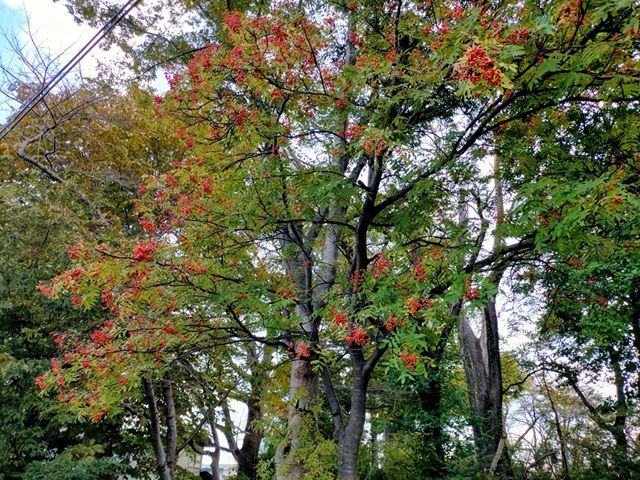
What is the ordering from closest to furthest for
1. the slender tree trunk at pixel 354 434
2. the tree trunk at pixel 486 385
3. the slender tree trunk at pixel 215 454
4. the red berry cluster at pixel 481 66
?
the red berry cluster at pixel 481 66 → the slender tree trunk at pixel 354 434 → the tree trunk at pixel 486 385 → the slender tree trunk at pixel 215 454

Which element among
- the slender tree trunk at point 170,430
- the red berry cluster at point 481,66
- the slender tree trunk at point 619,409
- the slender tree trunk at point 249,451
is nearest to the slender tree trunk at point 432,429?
the slender tree trunk at point 619,409

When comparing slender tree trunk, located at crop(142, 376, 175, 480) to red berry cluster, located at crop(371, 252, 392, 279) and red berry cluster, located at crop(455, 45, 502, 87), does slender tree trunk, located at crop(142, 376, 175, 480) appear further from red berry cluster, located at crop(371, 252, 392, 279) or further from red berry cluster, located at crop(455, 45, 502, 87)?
red berry cluster, located at crop(455, 45, 502, 87)

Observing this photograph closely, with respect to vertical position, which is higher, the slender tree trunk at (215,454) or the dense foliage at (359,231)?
the dense foliage at (359,231)

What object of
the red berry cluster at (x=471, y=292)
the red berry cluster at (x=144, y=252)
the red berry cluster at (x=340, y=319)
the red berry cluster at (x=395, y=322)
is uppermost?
the red berry cluster at (x=144, y=252)

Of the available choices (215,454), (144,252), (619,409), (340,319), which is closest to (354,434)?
(340,319)

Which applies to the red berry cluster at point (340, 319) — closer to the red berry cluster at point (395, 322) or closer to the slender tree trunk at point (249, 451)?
the red berry cluster at point (395, 322)

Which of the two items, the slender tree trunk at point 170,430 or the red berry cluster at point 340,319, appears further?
the slender tree trunk at point 170,430

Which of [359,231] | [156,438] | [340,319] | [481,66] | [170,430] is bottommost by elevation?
[156,438]

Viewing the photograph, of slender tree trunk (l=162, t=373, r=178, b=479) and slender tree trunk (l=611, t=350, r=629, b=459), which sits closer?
slender tree trunk (l=611, t=350, r=629, b=459)

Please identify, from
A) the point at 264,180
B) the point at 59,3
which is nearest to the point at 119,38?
the point at 59,3

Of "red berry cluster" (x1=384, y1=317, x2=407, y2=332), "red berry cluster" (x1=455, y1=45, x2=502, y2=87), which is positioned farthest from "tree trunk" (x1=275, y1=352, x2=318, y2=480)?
"red berry cluster" (x1=455, y1=45, x2=502, y2=87)

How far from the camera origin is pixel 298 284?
556 cm

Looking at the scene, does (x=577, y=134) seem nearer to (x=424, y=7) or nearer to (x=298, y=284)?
(x=424, y=7)

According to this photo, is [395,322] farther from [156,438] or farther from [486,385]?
[156,438]
